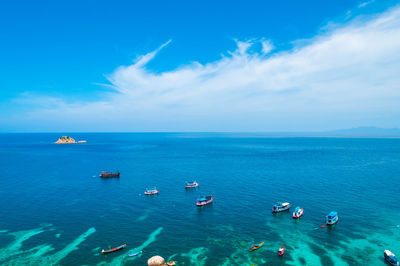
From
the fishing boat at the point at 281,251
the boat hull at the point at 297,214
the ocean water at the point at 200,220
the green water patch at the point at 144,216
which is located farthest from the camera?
the green water patch at the point at 144,216

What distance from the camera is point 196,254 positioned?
46.5m

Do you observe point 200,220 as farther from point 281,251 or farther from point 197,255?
point 281,251

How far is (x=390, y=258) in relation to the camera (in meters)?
42.5

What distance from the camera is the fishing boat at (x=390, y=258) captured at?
41812 mm

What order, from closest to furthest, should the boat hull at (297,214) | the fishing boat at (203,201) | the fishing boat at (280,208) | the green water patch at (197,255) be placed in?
the green water patch at (197,255)
the boat hull at (297,214)
the fishing boat at (280,208)
the fishing boat at (203,201)

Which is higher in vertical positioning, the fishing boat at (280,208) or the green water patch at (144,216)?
the fishing boat at (280,208)

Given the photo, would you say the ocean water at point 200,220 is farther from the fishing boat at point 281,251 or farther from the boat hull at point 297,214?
the boat hull at point 297,214

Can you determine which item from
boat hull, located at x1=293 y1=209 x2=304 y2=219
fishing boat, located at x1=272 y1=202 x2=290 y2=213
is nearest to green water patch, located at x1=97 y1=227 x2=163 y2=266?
fishing boat, located at x1=272 y1=202 x2=290 y2=213

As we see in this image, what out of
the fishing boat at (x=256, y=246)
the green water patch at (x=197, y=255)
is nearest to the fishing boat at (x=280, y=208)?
the fishing boat at (x=256, y=246)

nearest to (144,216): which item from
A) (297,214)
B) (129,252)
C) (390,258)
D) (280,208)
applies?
(129,252)

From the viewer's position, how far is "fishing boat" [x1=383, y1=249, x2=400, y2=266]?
1646 inches

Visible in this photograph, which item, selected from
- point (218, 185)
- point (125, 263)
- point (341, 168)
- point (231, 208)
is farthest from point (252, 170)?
point (125, 263)

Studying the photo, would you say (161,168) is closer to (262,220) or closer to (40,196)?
(40,196)

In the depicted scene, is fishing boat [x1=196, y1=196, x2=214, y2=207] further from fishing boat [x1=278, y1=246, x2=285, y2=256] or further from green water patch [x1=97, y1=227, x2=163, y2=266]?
fishing boat [x1=278, y1=246, x2=285, y2=256]
